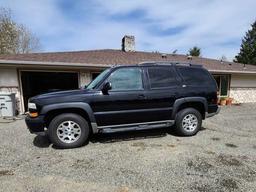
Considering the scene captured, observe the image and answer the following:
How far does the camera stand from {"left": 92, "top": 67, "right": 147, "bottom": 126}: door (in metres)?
4.97

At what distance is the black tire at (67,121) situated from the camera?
4781mm

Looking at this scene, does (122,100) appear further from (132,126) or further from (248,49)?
(248,49)

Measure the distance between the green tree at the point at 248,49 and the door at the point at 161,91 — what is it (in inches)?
1181

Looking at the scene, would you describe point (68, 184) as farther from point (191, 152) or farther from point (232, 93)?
point (232, 93)

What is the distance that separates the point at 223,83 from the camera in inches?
550

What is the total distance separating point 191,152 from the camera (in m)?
4.57

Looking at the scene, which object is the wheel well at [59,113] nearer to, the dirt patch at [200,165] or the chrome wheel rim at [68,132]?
the chrome wheel rim at [68,132]

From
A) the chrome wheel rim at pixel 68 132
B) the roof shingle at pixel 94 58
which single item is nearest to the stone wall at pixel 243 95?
the roof shingle at pixel 94 58

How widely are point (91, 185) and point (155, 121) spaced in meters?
2.65

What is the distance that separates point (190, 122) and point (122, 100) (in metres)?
2.14

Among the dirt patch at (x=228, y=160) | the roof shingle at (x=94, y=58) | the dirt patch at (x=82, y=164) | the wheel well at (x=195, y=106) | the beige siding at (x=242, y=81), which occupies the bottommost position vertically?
the dirt patch at (x=82, y=164)

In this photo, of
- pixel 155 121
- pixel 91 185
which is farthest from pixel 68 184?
pixel 155 121

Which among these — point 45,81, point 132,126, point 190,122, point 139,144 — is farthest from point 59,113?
point 45,81

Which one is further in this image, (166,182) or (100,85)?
(100,85)
